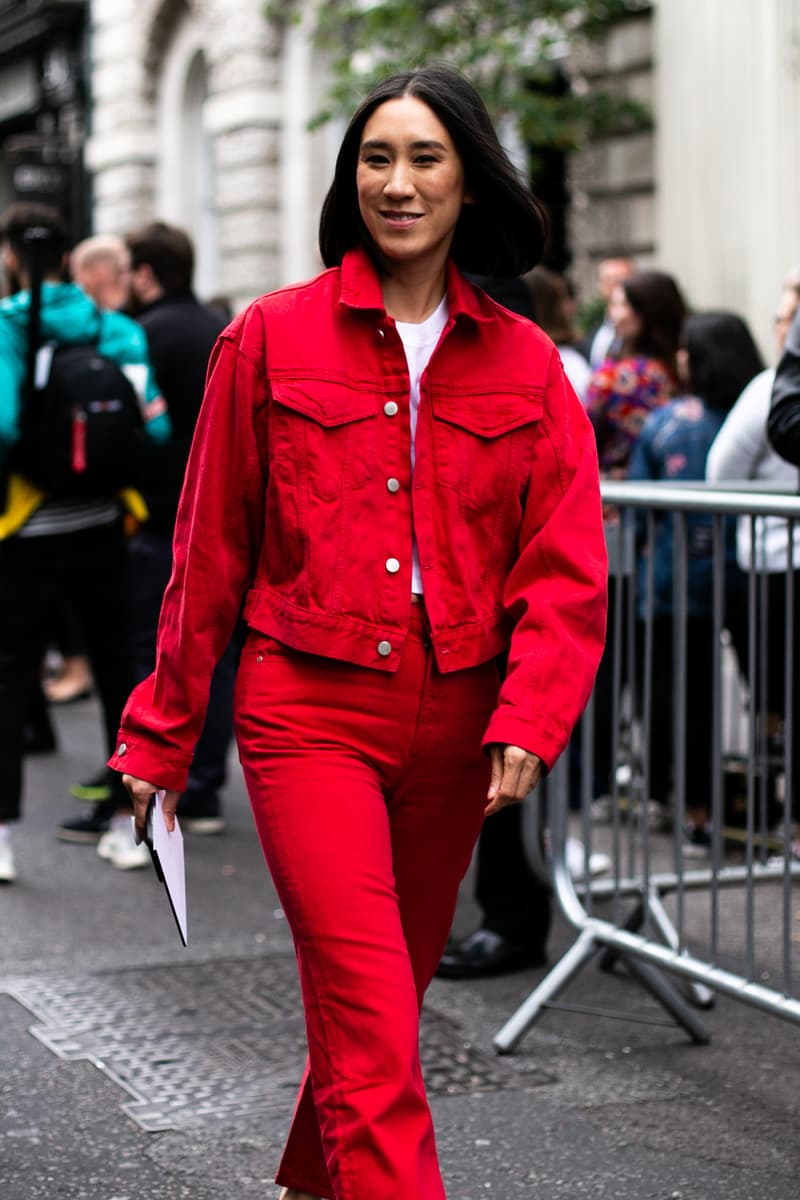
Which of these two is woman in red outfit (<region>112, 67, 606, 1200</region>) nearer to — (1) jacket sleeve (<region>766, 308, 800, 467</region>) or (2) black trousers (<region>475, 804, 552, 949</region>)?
(1) jacket sleeve (<region>766, 308, 800, 467</region>)

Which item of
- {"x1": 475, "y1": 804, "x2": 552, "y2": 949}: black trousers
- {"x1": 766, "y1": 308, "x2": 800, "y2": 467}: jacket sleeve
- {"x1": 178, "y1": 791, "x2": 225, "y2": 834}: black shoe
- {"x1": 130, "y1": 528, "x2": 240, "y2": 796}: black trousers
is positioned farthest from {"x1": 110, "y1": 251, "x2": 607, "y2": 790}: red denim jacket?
{"x1": 178, "y1": 791, "x2": 225, "y2": 834}: black shoe

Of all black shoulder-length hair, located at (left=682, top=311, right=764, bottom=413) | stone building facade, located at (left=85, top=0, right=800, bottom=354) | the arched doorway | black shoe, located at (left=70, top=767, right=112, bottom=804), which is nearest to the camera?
black shoulder-length hair, located at (left=682, top=311, right=764, bottom=413)

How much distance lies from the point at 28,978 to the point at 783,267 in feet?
26.5

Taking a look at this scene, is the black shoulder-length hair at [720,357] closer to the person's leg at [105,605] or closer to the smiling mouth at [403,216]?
the person's leg at [105,605]

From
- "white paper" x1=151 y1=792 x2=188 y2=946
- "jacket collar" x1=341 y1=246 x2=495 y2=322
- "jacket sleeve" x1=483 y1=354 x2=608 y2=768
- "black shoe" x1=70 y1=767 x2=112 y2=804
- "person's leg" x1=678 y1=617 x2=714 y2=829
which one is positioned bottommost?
"black shoe" x1=70 y1=767 x2=112 y2=804

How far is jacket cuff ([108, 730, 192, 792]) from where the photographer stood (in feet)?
9.87

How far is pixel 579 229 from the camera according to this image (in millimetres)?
13977

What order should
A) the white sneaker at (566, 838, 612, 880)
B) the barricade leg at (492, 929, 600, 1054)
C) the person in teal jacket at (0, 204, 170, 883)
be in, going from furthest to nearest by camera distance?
the person in teal jacket at (0, 204, 170, 883)
the white sneaker at (566, 838, 612, 880)
the barricade leg at (492, 929, 600, 1054)

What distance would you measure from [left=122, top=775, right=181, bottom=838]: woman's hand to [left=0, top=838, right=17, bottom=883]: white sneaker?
3364 mm

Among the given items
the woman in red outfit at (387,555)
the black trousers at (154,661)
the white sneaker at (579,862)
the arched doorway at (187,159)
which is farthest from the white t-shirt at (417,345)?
the arched doorway at (187,159)

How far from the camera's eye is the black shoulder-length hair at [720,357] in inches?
276

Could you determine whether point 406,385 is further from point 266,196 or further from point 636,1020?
point 266,196

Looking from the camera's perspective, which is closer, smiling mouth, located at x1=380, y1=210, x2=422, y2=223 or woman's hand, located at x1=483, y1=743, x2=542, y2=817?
woman's hand, located at x1=483, y1=743, x2=542, y2=817

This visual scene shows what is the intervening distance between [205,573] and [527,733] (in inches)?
22.2
